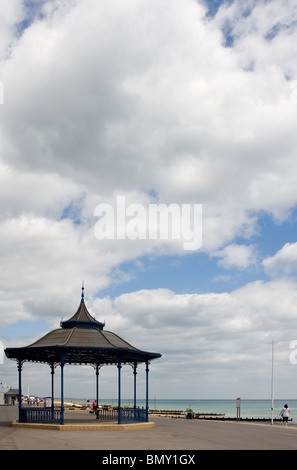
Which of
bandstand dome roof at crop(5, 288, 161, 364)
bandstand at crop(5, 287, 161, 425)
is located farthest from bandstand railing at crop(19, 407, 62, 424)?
bandstand dome roof at crop(5, 288, 161, 364)

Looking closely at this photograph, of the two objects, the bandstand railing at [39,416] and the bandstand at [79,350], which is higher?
the bandstand at [79,350]

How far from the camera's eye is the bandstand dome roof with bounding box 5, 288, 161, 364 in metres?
30.2

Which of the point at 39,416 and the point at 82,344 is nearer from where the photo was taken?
the point at 82,344

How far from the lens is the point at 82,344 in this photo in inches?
1200

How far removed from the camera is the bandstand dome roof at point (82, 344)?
30.2 metres

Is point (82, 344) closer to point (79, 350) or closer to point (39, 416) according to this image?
point (79, 350)

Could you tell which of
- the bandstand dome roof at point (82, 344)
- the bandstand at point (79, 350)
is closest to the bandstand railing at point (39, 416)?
the bandstand at point (79, 350)

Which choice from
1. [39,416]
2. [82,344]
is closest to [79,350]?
[82,344]

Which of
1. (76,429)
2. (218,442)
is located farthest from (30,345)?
(218,442)

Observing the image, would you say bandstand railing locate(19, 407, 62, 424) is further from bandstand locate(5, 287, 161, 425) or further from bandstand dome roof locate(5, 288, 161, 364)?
bandstand dome roof locate(5, 288, 161, 364)

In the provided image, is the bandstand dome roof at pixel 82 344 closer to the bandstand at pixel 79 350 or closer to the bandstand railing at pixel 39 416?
the bandstand at pixel 79 350
